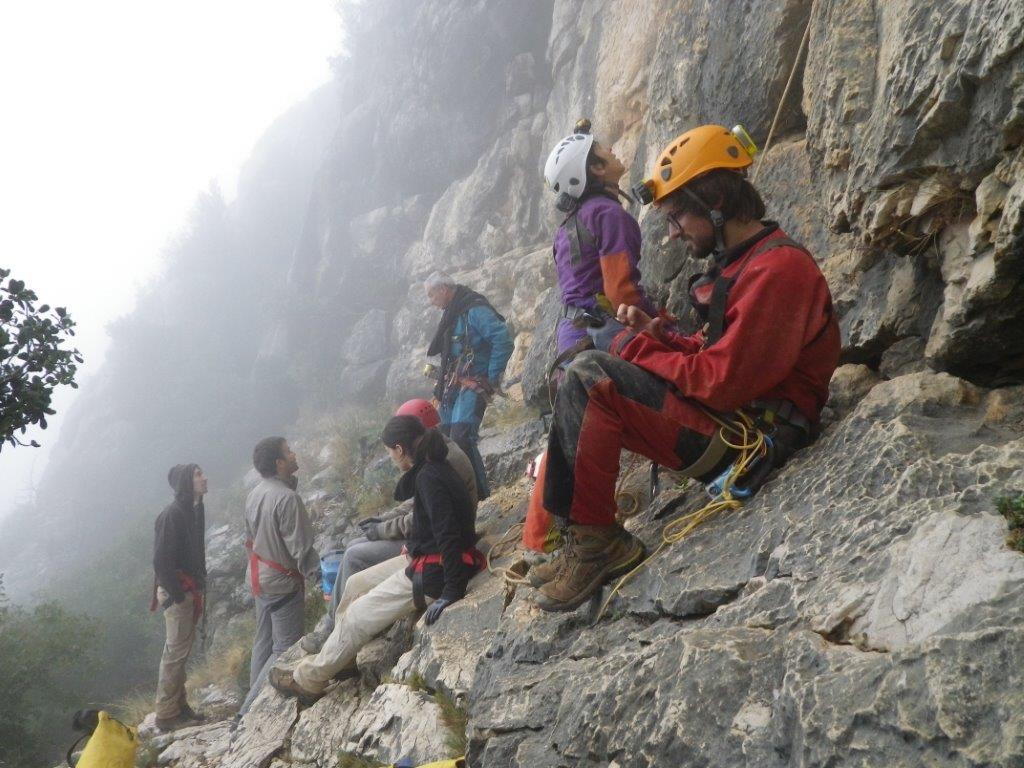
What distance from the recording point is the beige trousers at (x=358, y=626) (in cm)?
493

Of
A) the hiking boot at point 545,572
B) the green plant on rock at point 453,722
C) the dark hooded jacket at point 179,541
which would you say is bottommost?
the green plant on rock at point 453,722

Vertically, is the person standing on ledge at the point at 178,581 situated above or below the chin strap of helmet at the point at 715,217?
below

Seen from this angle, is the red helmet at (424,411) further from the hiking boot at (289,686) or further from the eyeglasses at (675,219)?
the eyeglasses at (675,219)

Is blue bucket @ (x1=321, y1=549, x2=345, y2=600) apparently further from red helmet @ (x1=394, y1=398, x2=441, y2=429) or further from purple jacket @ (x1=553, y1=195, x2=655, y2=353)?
purple jacket @ (x1=553, y1=195, x2=655, y2=353)

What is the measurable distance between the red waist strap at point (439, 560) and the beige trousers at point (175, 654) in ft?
12.3

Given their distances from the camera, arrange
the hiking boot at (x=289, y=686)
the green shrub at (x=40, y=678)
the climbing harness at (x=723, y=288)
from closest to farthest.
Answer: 1. the climbing harness at (x=723, y=288)
2. the hiking boot at (x=289, y=686)
3. the green shrub at (x=40, y=678)

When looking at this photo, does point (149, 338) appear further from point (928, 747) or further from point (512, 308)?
point (928, 747)

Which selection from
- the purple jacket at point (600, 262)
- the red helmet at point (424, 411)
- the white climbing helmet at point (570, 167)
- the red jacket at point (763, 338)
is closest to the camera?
the red jacket at point (763, 338)

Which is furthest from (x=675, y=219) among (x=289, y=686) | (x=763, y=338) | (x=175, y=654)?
(x=175, y=654)

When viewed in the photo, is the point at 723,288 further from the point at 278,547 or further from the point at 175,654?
the point at 175,654

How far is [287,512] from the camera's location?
20.5ft

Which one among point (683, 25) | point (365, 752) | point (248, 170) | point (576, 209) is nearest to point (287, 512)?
point (365, 752)

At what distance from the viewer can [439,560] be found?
4.80 m

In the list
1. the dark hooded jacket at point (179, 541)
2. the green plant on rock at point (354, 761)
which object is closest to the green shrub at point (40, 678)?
the dark hooded jacket at point (179, 541)
